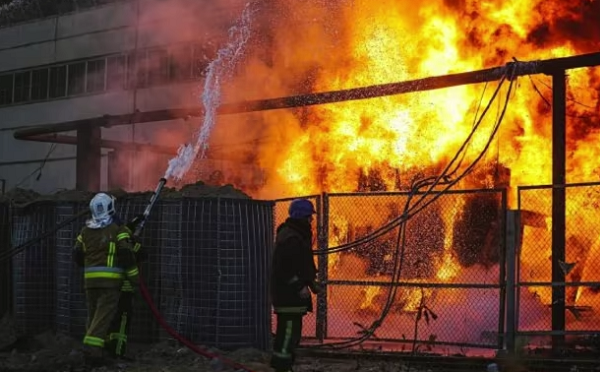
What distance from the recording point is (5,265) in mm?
9172

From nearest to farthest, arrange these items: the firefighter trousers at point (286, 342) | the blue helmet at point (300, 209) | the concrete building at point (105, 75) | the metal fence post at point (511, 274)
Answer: the firefighter trousers at point (286, 342) → the blue helmet at point (300, 209) → the metal fence post at point (511, 274) → the concrete building at point (105, 75)

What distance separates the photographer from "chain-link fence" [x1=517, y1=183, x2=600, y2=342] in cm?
943

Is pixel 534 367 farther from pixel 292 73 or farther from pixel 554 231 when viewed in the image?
pixel 292 73

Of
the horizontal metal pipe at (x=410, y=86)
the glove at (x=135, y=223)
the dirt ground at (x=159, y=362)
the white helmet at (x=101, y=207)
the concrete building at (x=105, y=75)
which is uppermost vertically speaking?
the concrete building at (x=105, y=75)

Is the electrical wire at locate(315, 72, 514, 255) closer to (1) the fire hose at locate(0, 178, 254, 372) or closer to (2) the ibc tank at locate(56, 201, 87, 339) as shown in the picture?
(1) the fire hose at locate(0, 178, 254, 372)

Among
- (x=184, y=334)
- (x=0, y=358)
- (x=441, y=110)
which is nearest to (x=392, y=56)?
(x=441, y=110)

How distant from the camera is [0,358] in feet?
26.3

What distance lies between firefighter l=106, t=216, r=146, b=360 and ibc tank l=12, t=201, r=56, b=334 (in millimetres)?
1303

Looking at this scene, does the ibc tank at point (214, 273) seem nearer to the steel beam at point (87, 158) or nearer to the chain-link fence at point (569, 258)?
the chain-link fence at point (569, 258)

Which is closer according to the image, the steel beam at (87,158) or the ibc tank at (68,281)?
the ibc tank at (68,281)

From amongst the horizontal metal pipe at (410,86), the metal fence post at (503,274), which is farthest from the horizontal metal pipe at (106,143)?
the metal fence post at (503,274)

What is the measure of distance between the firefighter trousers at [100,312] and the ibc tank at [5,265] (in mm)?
2095

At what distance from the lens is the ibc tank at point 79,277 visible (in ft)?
27.1

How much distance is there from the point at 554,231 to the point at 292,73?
10.3 metres
